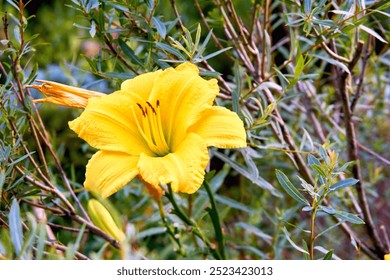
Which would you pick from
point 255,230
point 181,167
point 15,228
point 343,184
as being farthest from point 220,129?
point 255,230

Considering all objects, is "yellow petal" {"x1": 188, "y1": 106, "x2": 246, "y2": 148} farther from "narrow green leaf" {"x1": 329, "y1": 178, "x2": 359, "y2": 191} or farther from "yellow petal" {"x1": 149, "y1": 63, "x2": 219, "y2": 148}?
"narrow green leaf" {"x1": 329, "y1": 178, "x2": 359, "y2": 191}

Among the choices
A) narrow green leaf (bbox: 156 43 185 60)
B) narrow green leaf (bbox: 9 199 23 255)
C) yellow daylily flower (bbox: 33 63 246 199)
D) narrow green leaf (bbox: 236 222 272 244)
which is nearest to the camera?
narrow green leaf (bbox: 9 199 23 255)

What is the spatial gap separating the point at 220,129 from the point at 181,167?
8cm

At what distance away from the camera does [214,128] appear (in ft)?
2.53

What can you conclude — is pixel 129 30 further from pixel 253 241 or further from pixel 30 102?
pixel 253 241

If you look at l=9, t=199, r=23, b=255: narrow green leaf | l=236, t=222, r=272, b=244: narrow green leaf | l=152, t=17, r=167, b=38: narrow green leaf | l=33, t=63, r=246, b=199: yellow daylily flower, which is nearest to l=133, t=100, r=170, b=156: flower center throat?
l=33, t=63, r=246, b=199: yellow daylily flower

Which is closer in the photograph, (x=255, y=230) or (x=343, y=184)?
(x=343, y=184)

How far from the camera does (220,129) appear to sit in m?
0.77

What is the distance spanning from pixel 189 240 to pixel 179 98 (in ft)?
2.33

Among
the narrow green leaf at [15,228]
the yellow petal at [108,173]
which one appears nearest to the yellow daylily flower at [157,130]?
the yellow petal at [108,173]

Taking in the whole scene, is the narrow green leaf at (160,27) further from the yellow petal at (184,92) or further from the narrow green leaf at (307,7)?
the narrow green leaf at (307,7)

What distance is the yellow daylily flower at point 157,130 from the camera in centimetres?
74

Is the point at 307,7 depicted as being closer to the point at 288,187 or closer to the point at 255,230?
the point at 288,187

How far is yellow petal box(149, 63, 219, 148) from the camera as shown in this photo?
793 millimetres
